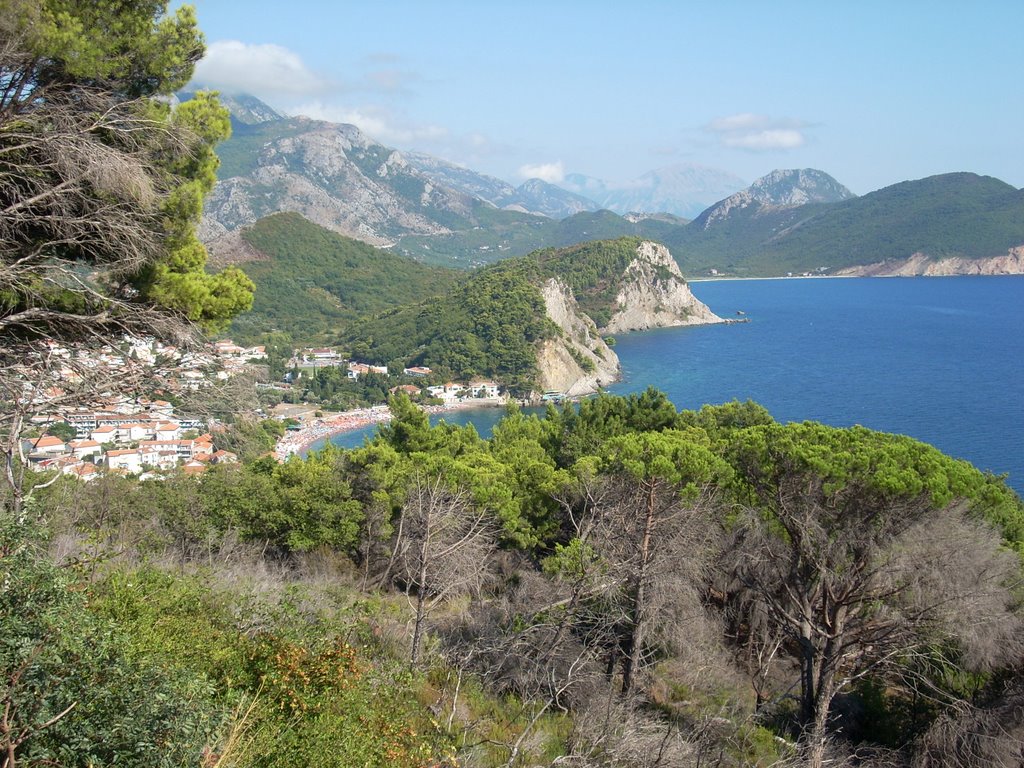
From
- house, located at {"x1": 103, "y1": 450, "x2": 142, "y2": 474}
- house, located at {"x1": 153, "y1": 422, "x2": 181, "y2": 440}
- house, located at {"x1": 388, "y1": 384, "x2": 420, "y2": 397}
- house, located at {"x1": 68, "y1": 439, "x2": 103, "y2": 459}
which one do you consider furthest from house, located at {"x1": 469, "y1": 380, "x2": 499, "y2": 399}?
house, located at {"x1": 103, "y1": 450, "x2": 142, "y2": 474}

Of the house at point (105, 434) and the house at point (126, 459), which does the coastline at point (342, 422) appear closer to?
the house at point (105, 434)

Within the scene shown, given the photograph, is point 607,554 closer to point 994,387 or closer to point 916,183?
point 994,387

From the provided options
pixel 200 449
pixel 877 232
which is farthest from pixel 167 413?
pixel 877 232

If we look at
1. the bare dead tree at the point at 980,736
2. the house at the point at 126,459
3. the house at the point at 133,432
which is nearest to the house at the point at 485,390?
the house at the point at 133,432

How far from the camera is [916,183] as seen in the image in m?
152

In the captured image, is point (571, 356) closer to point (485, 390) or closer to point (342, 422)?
point (485, 390)

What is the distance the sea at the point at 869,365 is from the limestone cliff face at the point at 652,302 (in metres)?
2.87

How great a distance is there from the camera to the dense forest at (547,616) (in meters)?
2.61

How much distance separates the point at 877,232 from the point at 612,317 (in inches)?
3267

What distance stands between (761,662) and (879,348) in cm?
5476

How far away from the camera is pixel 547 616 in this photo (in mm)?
7246

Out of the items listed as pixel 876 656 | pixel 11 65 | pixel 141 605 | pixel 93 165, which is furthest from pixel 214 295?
pixel 876 656

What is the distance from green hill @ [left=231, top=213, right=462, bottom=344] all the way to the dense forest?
59.1 meters

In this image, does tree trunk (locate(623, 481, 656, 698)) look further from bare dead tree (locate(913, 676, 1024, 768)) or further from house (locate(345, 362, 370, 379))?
house (locate(345, 362, 370, 379))
